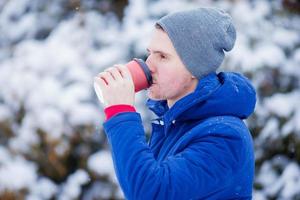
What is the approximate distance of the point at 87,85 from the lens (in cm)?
486

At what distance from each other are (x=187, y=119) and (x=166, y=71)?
153 millimetres

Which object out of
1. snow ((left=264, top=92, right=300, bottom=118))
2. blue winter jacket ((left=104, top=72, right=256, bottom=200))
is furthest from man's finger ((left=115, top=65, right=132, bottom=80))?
snow ((left=264, top=92, right=300, bottom=118))

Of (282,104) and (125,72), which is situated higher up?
(125,72)

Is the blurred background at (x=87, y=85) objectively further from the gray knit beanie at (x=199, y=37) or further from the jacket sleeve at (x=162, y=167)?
the jacket sleeve at (x=162, y=167)

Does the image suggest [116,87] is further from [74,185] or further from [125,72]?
[74,185]

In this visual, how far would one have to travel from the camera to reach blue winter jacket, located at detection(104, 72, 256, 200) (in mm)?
1634

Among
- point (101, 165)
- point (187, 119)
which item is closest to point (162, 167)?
point (187, 119)

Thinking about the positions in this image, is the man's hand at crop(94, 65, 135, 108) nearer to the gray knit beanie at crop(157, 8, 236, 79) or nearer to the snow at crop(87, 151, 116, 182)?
the gray knit beanie at crop(157, 8, 236, 79)

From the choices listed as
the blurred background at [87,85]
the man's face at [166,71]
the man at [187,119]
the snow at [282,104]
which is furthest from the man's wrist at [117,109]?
the snow at [282,104]

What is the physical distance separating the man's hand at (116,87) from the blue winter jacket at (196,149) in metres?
0.05

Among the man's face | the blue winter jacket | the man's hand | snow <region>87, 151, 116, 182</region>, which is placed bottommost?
snow <region>87, 151, 116, 182</region>

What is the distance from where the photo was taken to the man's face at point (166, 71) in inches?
72.1

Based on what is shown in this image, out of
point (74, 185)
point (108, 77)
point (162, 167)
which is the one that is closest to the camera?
point (162, 167)

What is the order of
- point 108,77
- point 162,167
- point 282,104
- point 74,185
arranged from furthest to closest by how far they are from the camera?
1. point 282,104
2. point 74,185
3. point 108,77
4. point 162,167
